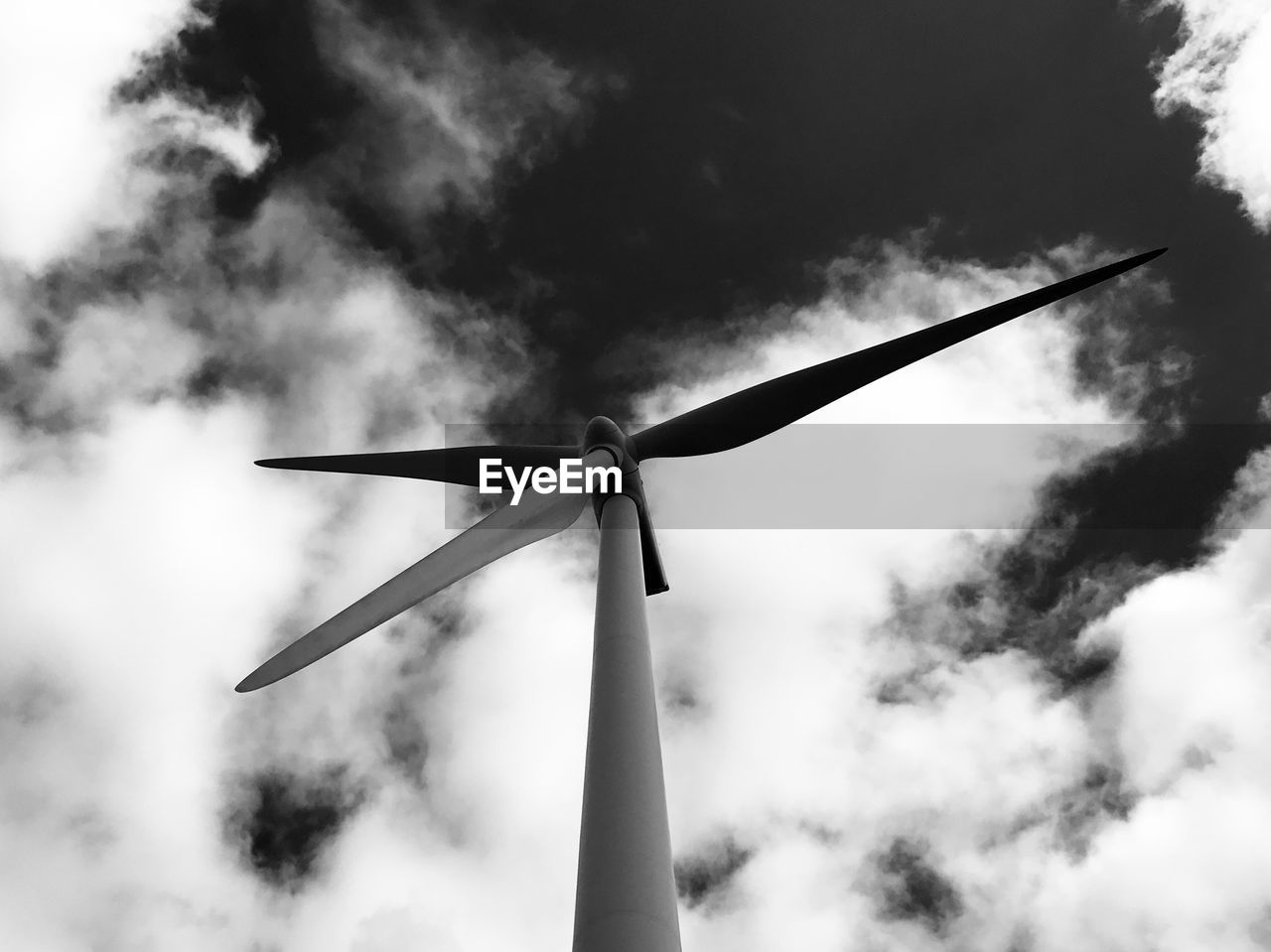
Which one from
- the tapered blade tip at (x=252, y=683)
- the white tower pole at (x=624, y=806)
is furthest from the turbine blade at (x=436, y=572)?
the white tower pole at (x=624, y=806)

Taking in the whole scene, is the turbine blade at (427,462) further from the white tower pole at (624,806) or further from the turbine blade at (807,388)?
the white tower pole at (624,806)

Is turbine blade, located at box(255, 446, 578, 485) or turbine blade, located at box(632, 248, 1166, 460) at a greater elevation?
turbine blade, located at box(255, 446, 578, 485)

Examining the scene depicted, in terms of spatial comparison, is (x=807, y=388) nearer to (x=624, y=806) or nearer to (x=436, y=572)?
(x=436, y=572)

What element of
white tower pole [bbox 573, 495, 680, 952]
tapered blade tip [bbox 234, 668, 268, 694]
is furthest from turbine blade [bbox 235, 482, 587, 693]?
white tower pole [bbox 573, 495, 680, 952]

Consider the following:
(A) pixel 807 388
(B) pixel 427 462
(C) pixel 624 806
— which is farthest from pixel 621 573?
(B) pixel 427 462

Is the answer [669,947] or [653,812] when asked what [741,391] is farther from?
[669,947]

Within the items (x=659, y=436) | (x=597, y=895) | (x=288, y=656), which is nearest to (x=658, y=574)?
(x=659, y=436)

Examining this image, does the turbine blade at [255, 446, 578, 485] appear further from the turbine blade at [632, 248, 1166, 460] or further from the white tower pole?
the white tower pole
